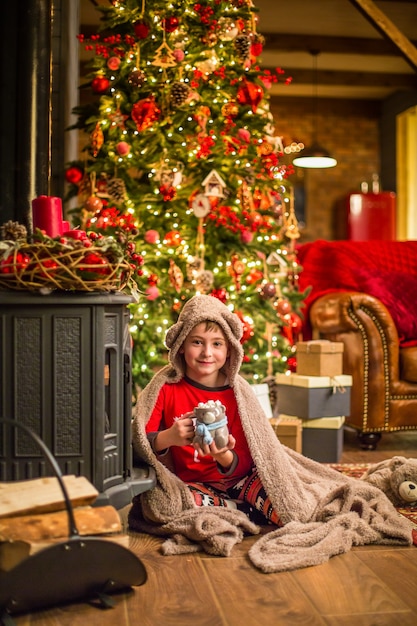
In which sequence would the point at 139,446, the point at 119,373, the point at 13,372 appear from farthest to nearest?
the point at 139,446, the point at 119,373, the point at 13,372

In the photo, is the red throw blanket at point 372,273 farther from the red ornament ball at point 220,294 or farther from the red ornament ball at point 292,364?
the red ornament ball at point 220,294

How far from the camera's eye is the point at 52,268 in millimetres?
2004

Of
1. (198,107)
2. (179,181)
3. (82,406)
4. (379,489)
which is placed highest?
(198,107)

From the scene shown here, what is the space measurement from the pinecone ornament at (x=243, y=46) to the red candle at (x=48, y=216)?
2.06 m

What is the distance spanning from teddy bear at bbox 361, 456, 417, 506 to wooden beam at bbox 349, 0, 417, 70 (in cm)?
470

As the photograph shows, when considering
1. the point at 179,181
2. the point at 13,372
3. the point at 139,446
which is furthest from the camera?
the point at 179,181

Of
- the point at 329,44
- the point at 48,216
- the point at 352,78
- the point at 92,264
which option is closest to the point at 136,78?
the point at 48,216

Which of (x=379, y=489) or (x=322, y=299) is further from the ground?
(x=322, y=299)

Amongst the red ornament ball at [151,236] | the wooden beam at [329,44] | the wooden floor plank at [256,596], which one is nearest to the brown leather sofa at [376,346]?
the red ornament ball at [151,236]

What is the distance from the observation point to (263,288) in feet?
13.3

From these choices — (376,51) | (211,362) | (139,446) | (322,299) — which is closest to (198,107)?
(322,299)

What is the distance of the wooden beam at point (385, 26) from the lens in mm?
6344

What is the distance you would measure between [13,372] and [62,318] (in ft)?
0.63

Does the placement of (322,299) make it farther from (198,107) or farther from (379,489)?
(379,489)
